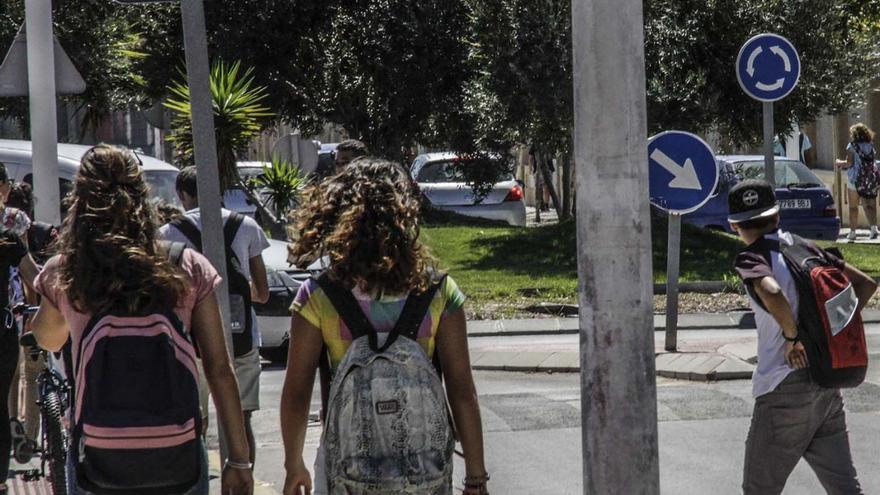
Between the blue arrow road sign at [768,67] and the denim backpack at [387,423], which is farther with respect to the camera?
the blue arrow road sign at [768,67]

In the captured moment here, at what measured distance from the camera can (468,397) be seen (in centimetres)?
428

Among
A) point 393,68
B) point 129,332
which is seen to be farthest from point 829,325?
point 393,68

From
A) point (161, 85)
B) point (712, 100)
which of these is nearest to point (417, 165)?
point (161, 85)

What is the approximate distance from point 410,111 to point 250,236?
19138mm

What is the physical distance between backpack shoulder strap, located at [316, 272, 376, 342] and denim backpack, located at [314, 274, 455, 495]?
0.12ft

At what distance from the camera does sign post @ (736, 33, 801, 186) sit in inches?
502

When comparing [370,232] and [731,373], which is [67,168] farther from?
[370,232]

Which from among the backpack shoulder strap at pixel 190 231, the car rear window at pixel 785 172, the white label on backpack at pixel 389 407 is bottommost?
the white label on backpack at pixel 389 407

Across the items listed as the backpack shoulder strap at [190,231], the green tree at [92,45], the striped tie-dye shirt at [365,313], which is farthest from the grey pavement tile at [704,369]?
the green tree at [92,45]

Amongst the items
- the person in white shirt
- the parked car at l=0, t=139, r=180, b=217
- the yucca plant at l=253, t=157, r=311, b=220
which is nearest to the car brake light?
the parked car at l=0, t=139, r=180, b=217

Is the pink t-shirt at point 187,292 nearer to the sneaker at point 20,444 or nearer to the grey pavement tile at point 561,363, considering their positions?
the sneaker at point 20,444

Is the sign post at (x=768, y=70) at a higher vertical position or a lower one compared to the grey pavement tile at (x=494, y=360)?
higher

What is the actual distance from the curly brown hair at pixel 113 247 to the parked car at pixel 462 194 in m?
22.4

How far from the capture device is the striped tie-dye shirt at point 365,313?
13.7ft
